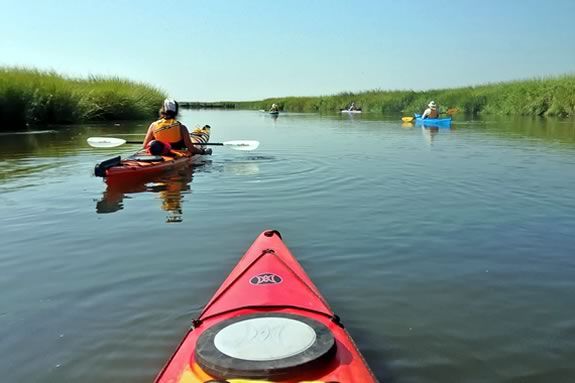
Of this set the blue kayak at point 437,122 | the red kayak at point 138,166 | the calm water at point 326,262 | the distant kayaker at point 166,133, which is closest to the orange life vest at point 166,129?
the distant kayaker at point 166,133

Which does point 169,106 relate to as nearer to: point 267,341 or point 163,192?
point 163,192

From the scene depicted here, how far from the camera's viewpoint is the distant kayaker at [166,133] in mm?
9664

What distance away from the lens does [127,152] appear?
1411 centimetres

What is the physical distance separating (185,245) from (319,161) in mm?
6899

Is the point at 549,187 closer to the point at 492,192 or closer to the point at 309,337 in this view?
the point at 492,192

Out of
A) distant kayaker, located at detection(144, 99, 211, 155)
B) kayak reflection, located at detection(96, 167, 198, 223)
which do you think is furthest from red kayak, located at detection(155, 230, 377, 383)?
distant kayaker, located at detection(144, 99, 211, 155)

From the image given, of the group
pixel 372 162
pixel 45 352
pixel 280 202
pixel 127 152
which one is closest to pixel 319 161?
pixel 372 162

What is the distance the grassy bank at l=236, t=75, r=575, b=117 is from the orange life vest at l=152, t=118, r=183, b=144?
28.8 metres

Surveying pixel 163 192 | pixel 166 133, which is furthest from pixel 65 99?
pixel 163 192

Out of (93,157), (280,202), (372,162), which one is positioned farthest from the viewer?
(93,157)

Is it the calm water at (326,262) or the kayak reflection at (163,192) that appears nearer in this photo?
the calm water at (326,262)

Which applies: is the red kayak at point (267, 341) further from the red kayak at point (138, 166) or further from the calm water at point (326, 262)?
the red kayak at point (138, 166)

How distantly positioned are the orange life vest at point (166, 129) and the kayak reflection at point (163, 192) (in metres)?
0.75

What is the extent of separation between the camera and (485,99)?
3850 centimetres
